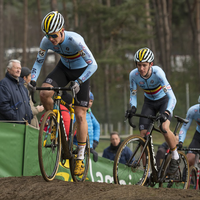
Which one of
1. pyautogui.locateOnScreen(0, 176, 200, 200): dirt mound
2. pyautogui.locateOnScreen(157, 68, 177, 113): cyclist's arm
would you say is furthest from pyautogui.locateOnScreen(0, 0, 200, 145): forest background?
pyautogui.locateOnScreen(0, 176, 200, 200): dirt mound

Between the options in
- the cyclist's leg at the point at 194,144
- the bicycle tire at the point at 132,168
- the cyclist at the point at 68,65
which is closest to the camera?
the cyclist at the point at 68,65

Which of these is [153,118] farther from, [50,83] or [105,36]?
[105,36]

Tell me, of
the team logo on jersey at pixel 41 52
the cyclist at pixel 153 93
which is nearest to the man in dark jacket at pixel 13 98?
the team logo on jersey at pixel 41 52

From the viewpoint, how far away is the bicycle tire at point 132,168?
720cm

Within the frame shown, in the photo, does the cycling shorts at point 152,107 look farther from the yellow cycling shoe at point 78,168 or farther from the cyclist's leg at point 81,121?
the yellow cycling shoe at point 78,168

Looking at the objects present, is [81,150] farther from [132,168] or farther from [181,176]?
[181,176]

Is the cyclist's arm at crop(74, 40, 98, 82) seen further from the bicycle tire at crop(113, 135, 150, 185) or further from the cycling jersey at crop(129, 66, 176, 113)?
the cycling jersey at crop(129, 66, 176, 113)

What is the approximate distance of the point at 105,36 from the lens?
1460 inches

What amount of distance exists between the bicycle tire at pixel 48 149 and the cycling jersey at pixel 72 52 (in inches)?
30.0

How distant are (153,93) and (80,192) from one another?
3.34 m

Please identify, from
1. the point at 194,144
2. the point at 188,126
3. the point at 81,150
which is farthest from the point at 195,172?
the point at 81,150

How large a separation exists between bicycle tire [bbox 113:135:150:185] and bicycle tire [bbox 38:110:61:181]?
3.77 feet

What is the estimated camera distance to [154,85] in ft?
27.8

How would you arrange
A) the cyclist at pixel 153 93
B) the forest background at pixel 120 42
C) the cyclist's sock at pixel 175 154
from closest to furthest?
the cyclist at pixel 153 93 < the cyclist's sock at pixel 175 154 < the forest background at pixel 120 42
